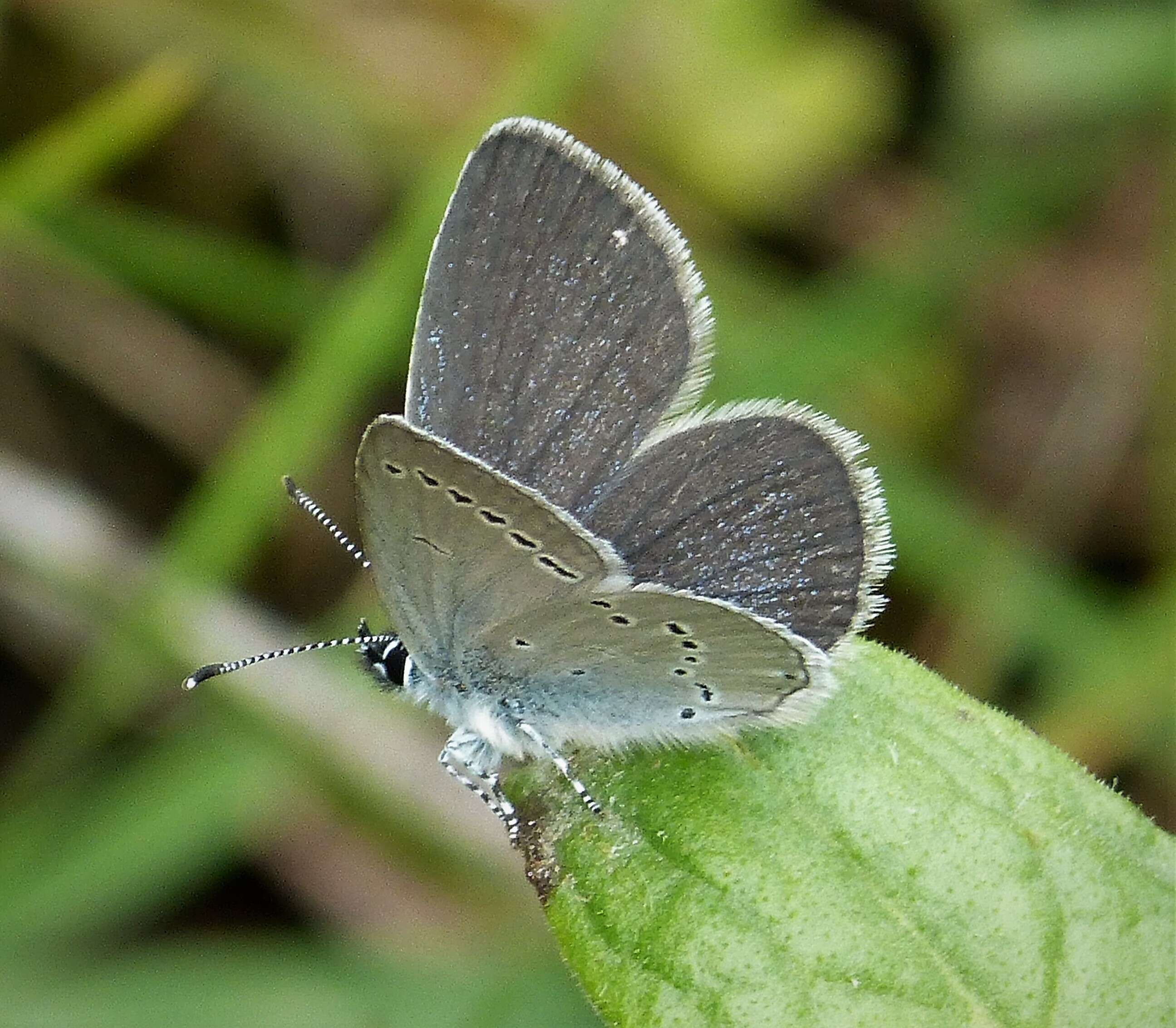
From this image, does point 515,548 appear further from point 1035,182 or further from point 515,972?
point 1035,182

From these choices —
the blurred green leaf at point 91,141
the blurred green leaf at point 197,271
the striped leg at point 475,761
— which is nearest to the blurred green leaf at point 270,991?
the striped leg at point 475,761

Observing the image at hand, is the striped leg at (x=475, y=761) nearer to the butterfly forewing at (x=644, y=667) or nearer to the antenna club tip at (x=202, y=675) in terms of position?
the butterfly forewing at (x=644, y=667)

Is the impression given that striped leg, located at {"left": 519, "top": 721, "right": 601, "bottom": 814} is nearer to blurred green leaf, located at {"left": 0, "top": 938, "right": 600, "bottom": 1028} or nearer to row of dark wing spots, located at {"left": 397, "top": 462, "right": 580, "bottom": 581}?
row of dark wing spots, located at {"left": 397, "top": 462, "right": 580, "bottom": 581}

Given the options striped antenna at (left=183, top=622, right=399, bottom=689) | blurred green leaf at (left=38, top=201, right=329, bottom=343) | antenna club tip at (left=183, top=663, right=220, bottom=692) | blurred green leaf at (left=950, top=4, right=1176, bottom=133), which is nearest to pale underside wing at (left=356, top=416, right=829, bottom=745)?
striped antenna at (left=183, top=622, right=399, bottom=689)

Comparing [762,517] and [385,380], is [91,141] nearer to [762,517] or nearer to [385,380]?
[385,380]

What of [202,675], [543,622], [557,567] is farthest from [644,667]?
[202,675]

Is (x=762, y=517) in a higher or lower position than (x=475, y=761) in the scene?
higher
